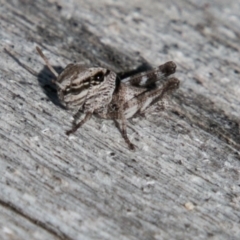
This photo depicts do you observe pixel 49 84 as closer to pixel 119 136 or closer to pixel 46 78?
pixel 46 78

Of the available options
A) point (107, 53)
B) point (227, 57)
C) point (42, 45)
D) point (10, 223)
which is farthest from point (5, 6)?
point (10, 223)

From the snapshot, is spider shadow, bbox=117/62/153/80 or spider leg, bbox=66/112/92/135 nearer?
spider leg, bbox=66/112/92/135

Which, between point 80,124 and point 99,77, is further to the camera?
point 99,77

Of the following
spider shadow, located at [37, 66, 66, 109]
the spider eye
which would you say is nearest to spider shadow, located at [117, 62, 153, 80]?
the spider eye

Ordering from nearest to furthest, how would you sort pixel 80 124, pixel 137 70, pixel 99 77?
pixel 80 124
pixel 99 77
pixel 137 70

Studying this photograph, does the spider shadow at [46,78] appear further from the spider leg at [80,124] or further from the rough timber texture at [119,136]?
the spider leg at [80,124]

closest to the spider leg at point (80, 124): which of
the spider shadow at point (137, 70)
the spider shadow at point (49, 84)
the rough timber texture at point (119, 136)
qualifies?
the rough timber texture at point (119, 136)

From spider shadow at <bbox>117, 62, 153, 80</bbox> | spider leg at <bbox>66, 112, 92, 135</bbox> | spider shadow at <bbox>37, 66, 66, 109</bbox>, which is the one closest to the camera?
spider leg at <bbox>66, 112, 92, 135</bbox>

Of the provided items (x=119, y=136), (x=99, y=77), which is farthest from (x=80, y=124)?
(x=99, y=77)

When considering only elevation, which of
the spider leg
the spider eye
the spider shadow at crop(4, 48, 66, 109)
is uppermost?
the spider eye

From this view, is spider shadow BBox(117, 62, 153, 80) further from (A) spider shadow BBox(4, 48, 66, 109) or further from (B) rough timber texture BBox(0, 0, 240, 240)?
(A) spider shadow BBox(4, 48, 66, 109)
